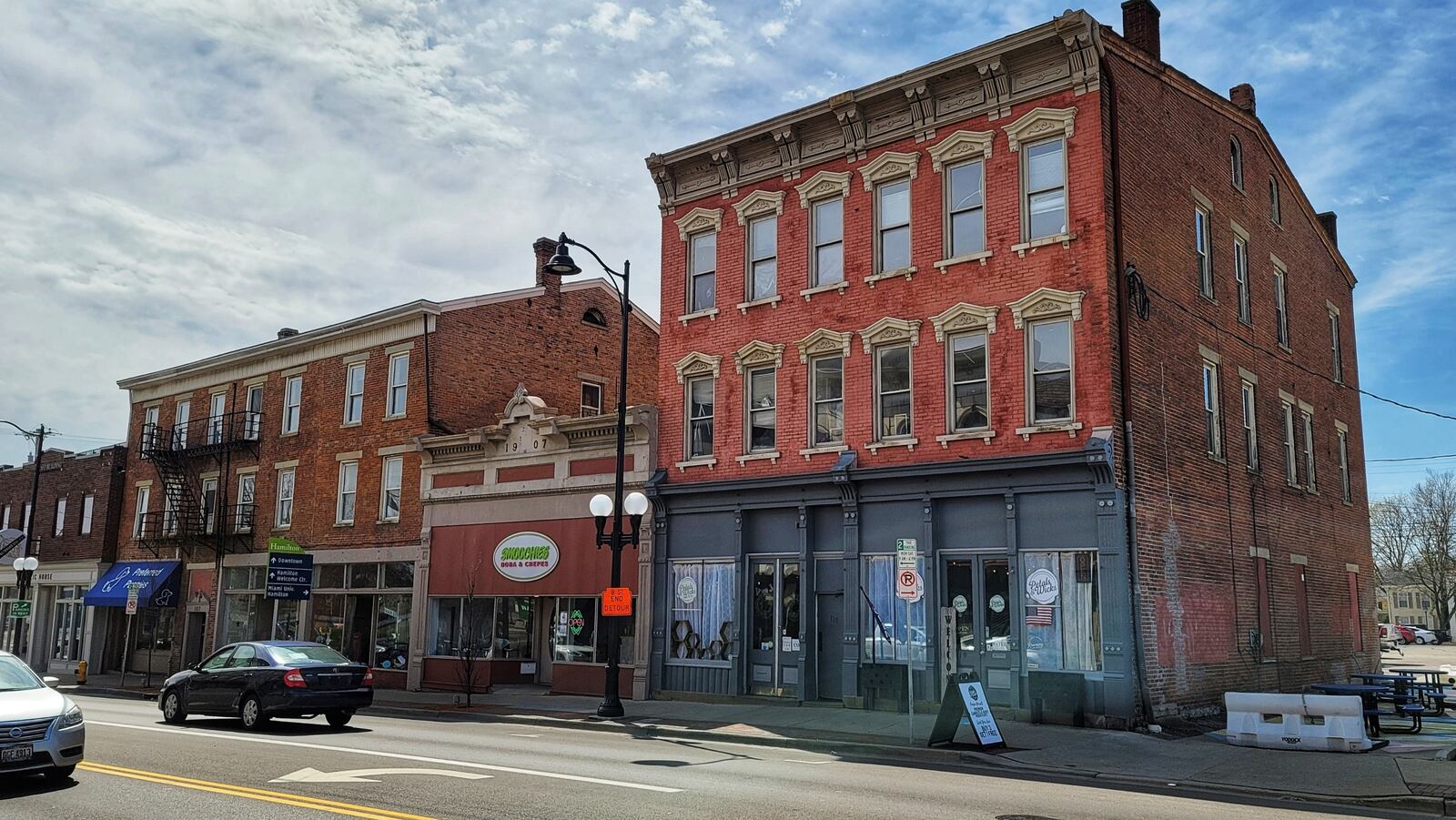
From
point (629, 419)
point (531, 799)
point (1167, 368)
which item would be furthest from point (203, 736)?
point (1167, 368)

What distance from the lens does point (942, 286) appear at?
2144 centimetres

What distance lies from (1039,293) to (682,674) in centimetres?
1071

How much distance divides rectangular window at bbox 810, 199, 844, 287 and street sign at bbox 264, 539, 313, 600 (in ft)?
57.9

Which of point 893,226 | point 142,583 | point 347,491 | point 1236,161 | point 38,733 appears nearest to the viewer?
point 38,733

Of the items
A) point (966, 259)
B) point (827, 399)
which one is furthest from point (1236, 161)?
point (827, 399)

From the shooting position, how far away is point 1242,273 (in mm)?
25125

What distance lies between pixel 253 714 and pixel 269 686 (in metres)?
0.61

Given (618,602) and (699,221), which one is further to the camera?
(699,221)

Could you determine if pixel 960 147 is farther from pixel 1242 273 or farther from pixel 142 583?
pixel 142 583

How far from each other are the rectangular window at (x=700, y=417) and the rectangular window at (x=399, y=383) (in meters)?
10.6

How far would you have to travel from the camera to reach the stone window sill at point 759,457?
23.3 metres

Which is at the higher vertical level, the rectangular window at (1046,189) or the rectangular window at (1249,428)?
the rectangular window at (1046,189)

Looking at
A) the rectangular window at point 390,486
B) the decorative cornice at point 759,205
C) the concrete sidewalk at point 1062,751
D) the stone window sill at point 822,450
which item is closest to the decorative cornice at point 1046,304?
the stone window sill at point 822,450

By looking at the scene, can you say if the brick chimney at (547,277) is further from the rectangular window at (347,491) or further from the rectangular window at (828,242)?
the rectangular window at (828,242)
